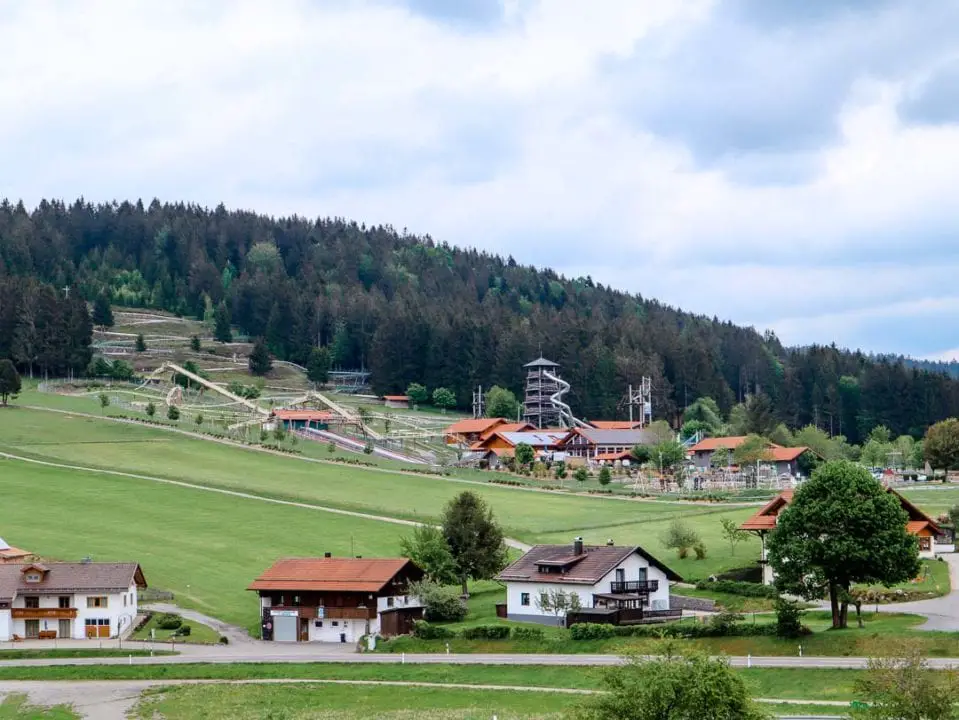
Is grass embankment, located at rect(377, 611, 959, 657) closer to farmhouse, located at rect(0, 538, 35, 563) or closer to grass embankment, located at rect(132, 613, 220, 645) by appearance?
grass embankment, located at rect(132, 613, 220, 645)

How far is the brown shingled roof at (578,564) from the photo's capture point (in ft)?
229

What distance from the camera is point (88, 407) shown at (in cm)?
15112

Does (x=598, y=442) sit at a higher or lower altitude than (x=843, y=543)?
higher

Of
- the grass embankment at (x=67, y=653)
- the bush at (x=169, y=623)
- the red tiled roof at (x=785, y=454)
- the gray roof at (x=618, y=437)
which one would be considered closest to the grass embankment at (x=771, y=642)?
the bush at (x=169, y=623)

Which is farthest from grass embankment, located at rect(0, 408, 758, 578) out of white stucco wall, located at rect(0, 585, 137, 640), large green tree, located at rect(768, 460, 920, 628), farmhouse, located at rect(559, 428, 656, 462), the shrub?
farmhouse, located at rect(559, 428, 656, 462)

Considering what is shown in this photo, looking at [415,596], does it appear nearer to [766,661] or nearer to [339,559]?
[339,559]

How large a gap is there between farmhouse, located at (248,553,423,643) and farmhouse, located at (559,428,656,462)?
3311 inches

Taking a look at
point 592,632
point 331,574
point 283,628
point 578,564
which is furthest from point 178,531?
point 592,632

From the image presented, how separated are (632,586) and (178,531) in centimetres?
3525

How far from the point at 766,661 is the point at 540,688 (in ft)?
29.7

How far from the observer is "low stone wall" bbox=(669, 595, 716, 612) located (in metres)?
70.6

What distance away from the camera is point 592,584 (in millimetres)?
68750

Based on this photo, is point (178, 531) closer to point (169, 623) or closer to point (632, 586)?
point (169, 623)

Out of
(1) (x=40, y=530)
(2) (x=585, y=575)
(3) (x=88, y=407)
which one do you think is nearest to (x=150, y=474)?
(1) (x=40, y=530)
